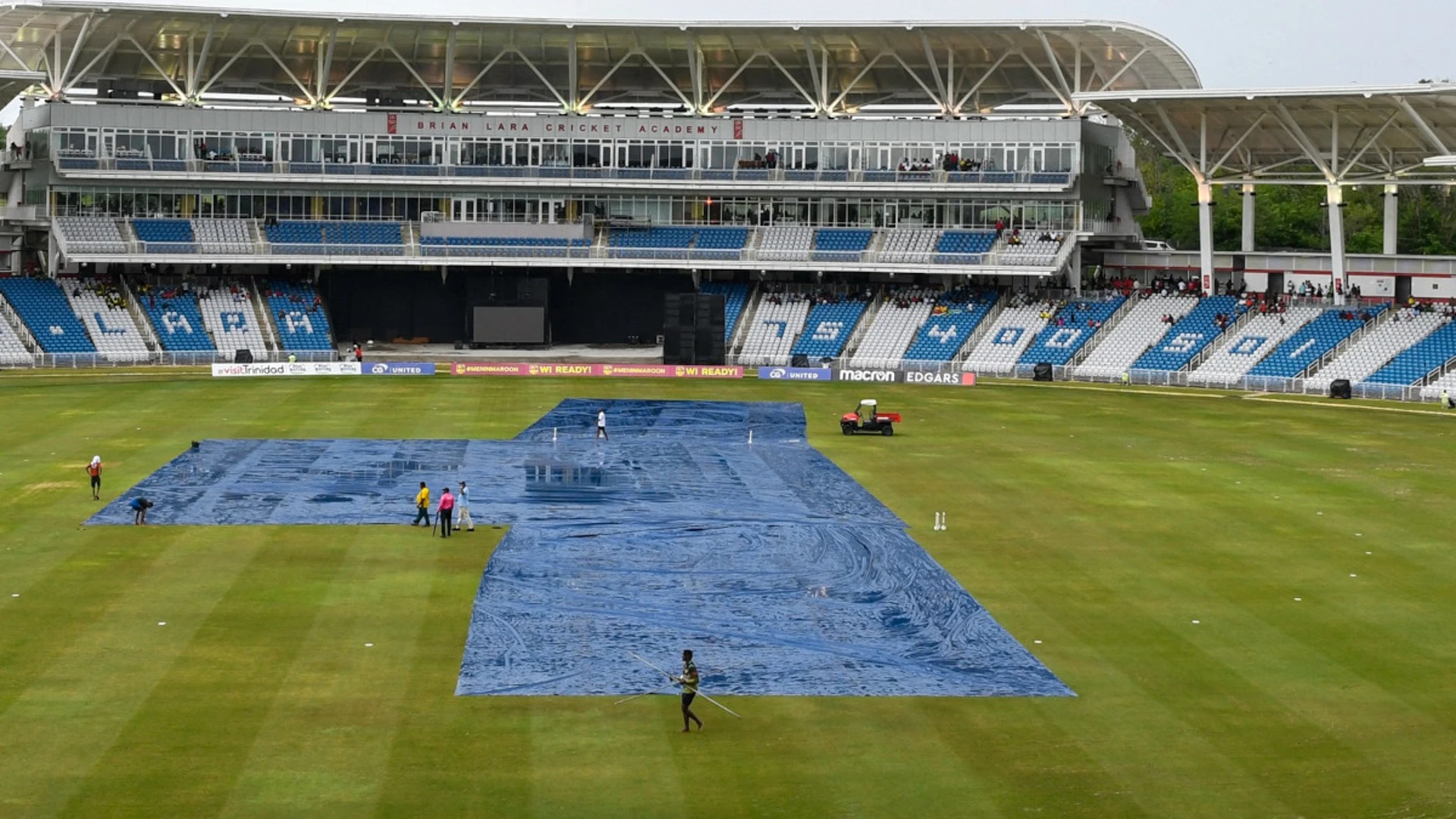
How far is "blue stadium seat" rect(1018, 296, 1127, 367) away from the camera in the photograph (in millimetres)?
94750

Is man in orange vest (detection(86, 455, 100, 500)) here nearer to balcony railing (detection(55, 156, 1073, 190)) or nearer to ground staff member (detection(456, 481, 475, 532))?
ground staff member (detection(456, 481, 475, 532))

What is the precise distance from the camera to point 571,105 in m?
108

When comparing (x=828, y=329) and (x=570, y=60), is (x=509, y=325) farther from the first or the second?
(x=828, y=329)

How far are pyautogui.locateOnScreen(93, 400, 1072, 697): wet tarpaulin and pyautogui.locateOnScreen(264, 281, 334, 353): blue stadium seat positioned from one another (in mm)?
33172

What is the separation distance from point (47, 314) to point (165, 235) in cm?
1029

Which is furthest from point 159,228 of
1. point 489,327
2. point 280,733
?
point 280,733

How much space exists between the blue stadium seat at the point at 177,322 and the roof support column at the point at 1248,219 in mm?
59598

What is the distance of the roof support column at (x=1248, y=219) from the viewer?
101500mm

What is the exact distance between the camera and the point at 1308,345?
88.6 meters

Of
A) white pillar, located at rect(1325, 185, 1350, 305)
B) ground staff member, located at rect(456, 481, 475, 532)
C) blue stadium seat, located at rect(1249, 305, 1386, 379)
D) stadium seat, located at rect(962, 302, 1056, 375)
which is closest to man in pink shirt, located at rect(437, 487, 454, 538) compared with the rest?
ground staff member, located at rect(456, 481, 475, 532)

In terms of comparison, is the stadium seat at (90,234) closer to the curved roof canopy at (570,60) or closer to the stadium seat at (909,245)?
the curved roof canopy at (570,60)

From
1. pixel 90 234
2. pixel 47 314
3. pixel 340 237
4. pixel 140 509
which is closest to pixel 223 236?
pixel 340 237

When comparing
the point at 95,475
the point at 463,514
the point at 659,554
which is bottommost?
the point at 659,554

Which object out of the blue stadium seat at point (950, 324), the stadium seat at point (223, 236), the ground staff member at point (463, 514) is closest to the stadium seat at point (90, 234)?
the stadium seat at point (223, 236)
